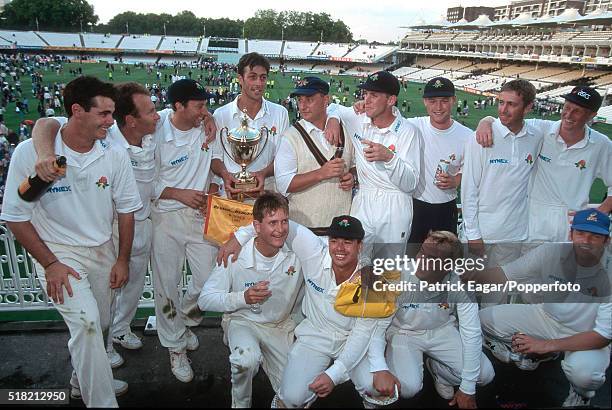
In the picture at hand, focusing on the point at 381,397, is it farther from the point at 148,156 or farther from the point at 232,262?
the point at 148,156

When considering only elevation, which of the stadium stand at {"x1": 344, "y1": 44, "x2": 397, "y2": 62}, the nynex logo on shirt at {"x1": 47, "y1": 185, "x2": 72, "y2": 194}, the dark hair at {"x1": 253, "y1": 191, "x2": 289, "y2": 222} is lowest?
the dark hair at {"x1": 253, "y1": 191, "x2": 289, "y2": 222}

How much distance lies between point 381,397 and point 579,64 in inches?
1990

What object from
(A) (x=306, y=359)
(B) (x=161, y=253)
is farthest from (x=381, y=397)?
(B) (x=161, y=253)

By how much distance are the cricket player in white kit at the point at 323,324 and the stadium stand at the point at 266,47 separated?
73014mm

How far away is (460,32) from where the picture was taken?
67375mm

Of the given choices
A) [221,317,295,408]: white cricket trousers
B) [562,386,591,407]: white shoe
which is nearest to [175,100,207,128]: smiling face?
[221,317,295,408]: white cricket trousers

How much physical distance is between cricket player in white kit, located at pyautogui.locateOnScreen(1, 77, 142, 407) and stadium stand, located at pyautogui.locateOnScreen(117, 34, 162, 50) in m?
75.5

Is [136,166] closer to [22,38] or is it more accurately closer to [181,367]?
[181,367]

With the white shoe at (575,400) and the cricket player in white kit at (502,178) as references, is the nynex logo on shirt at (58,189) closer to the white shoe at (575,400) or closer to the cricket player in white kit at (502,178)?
the cricket player in white kit at (502,178)

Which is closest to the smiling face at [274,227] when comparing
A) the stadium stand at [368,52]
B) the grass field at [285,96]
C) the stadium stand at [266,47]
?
the grass field at [285,96]

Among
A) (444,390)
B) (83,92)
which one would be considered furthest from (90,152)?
(444,390)

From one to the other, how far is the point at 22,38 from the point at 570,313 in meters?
80.9

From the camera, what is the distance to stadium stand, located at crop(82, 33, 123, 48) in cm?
6981

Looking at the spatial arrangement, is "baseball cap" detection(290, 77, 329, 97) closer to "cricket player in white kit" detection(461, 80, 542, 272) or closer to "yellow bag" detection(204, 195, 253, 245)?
"yellow bag" detection(204, 195, 253, 245)
